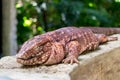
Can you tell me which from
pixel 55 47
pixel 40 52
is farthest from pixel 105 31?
pixel 40 52

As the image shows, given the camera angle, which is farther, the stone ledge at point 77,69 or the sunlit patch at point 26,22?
the sunlit patch at point 26,22

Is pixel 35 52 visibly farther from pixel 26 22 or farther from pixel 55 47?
pixel 26 22

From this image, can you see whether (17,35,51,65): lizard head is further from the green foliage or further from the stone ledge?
the green foliage

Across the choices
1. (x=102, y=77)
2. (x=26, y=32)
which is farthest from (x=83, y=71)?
(x=26, y=32)

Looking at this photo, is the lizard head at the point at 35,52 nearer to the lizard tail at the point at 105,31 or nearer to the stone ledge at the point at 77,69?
the stone ledge at the point at 77,69

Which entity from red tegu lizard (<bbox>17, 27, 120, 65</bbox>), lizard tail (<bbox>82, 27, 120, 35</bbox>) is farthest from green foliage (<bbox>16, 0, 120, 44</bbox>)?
red tegu lizard (<bbox>17, 27, 120, 65</bbox>)

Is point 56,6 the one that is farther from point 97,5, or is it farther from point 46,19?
point 97,5

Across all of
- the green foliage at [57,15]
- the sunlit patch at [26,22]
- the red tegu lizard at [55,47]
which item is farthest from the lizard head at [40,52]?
the sunlit patch at [26,22]
